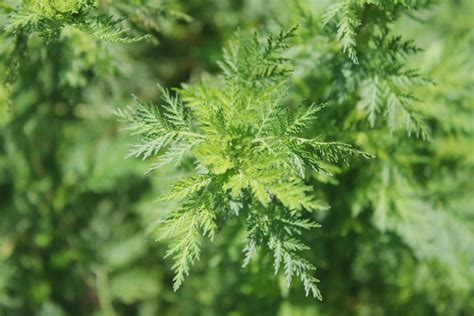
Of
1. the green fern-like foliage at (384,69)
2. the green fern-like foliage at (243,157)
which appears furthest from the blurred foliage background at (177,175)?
the green fern-like foliage at (243,157)

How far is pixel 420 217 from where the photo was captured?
93.8 inches

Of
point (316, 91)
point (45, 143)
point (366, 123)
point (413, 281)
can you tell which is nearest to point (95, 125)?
point (45, 143)

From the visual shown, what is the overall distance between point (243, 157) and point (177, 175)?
21.8 inches

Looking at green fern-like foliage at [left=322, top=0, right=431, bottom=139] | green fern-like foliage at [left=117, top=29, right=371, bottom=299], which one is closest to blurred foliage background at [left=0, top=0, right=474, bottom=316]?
green fern-like foliage at [left=322, top=0, right=431, bottom=139]

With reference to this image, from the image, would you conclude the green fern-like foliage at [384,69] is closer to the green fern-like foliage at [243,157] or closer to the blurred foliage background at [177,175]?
the blurred foliage background at [177,175]

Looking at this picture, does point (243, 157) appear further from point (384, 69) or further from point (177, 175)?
point (384, 69)

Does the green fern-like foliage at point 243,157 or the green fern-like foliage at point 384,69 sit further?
the green fern-like foliage at point 384,69

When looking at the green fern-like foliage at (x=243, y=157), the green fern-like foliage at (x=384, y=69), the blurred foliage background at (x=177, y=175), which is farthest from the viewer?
the blurred foliage background at (x=177, y=175)

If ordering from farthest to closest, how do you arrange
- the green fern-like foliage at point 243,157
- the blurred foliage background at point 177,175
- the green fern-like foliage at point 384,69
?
the blurred foliage background at point 177,175
the green fern-like foliage at point 384,69
the green fern-like foliage at point 243,157

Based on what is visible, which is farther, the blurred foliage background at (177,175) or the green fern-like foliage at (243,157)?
the blurred foliage background at (177,175)

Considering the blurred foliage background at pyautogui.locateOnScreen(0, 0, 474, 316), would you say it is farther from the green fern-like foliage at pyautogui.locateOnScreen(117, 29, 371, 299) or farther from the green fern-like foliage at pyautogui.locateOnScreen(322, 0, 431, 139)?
the green fern-like foliage at pyautogui.locateOnScreen(117, 29, 371, 299)

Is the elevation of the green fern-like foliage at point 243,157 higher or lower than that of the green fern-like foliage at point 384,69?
lower

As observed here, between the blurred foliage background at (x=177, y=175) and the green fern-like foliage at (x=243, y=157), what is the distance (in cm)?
43

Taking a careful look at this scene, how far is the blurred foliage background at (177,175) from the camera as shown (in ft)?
7.46
